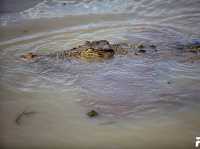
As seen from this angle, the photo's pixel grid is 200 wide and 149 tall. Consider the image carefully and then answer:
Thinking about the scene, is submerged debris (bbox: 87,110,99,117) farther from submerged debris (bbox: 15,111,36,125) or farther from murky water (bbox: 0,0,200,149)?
submerged debris (bbox: 15,111,36,125)

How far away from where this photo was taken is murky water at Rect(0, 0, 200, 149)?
3.30m

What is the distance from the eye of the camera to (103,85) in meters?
4.35

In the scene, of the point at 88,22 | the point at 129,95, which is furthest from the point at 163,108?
the point at 88,22

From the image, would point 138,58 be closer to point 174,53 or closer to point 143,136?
point 174,53

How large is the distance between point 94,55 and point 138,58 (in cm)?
69

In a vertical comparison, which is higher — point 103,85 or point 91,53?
point 91,53

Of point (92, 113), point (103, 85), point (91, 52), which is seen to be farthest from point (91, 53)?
point (92, 113)

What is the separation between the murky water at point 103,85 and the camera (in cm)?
330

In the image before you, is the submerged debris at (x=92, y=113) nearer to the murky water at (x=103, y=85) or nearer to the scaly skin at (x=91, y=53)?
the murky water at (x=103, y=85)

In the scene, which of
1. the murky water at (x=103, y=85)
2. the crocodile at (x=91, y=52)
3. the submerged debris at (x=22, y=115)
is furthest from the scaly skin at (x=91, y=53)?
the submerged debris at (x=22, y=115)

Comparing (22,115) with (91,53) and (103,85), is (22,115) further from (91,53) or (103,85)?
(91,53)

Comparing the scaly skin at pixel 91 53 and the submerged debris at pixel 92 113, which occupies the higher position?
the scaly skin at pixel 91 53

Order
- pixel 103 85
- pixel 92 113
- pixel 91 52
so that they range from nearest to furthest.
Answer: pixel 92 113
pixel 103 85
pixel 91 52

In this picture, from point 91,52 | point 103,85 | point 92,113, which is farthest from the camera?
point 91,52
